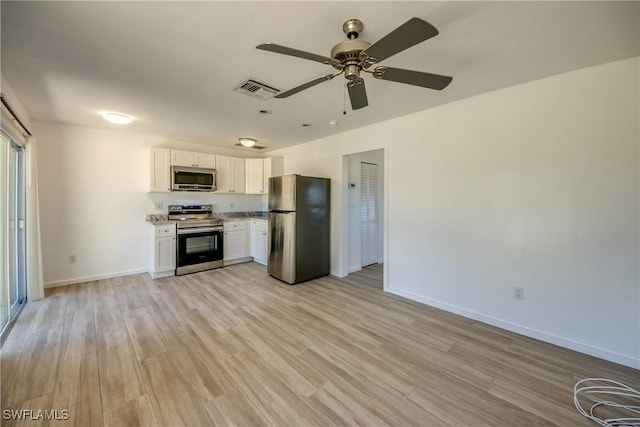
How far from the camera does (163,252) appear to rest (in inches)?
167

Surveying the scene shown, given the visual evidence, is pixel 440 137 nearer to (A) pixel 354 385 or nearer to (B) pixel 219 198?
(A) pixel 354 385

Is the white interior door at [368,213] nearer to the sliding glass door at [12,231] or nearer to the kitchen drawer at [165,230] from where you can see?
the kitchen drawer at [165,230]

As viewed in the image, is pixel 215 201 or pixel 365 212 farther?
pixel 215 201

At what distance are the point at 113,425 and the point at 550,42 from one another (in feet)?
12.7

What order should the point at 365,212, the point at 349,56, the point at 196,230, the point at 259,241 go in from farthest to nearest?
1. the point at 259,241
2. the point at 365,212
3. the point at 196,230
4. the point at 349,56

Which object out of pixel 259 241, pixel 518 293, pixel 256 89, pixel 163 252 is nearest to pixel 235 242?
pixel 259 241

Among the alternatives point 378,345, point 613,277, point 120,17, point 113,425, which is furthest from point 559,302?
point 120,17

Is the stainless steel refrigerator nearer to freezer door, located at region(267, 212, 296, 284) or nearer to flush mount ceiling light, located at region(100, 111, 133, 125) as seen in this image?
freezer door, located at region(267, 212, 296, 284)

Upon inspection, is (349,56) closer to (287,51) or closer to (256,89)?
(287,51)

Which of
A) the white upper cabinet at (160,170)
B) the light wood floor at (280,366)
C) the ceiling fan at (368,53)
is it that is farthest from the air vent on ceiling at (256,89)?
the white upper cabinet at (160,170)

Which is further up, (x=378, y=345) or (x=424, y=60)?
(x=424, y=60)

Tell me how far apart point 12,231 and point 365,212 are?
198 inches

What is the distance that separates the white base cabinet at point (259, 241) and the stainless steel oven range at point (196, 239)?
687 mm

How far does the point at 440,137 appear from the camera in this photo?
309 centimetres
